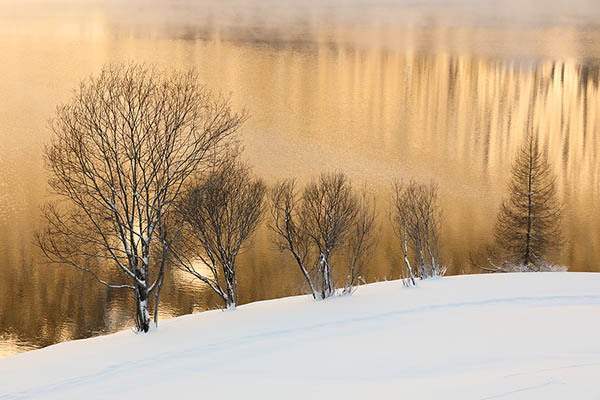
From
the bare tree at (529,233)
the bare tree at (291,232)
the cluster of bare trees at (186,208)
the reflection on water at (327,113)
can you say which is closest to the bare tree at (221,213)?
the cluster of bare trees at (186,208)

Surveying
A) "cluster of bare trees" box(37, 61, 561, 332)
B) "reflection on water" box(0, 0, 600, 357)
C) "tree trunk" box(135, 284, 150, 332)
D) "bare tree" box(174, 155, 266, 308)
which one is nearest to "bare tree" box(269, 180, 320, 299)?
"cluster of bare trees" box(37, 61, 561, 332)

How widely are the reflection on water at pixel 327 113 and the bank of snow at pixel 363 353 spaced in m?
14.8

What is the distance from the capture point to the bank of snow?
10.7 meters

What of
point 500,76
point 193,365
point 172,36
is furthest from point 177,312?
point 172,36

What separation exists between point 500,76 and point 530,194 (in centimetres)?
6670

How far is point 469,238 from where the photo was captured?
128 feet

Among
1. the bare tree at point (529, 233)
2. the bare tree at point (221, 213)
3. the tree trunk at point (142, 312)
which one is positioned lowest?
the bare tree at point (529, 233)

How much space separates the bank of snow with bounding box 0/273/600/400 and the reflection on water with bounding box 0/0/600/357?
14811 mm

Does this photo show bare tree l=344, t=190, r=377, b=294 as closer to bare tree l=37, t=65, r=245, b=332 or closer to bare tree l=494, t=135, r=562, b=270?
bare tree l=37, t=65, r=245, b=332

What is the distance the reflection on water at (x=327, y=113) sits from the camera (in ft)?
107

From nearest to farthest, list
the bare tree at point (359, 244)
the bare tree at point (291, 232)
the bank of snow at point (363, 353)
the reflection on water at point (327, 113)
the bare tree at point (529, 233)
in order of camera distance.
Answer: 1. the bank of snow at point (363, 353)
2. the bare tree at point (291, 232)
3. the bare tree at point (359, 244)
4. the reflection on water at point (327, 113)
5. the bare tree at point (529, 233)

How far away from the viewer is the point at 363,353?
12.4 meters

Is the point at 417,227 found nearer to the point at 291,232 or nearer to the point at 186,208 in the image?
the point at 291,232

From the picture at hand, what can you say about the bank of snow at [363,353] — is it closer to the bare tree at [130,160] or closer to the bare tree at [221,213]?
the bare tree at [130,160]
